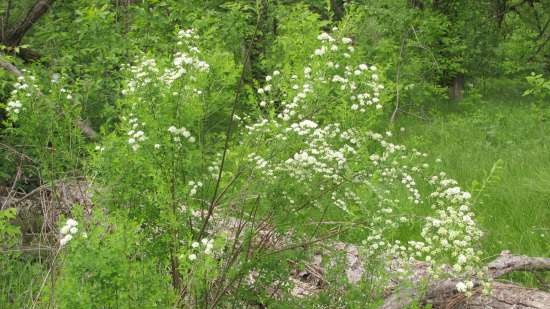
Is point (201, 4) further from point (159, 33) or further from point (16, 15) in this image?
point (16, 15)

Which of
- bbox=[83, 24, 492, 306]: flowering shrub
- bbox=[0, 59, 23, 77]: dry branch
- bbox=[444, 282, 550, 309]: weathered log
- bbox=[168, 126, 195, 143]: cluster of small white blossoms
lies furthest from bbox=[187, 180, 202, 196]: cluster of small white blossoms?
bbox=[0, 59, 23, 77]: dry branch

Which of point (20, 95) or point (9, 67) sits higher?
point (20, 95)

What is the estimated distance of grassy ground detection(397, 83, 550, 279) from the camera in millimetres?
5734

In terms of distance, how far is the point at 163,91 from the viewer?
347cm

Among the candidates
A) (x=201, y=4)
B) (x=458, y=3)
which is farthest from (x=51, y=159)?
(x=458, y=3)

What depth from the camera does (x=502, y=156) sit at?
325 inches

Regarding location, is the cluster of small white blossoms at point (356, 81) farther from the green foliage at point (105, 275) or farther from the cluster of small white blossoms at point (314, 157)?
the green foliage at point (105, 275)

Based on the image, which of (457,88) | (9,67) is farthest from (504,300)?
(457,88)

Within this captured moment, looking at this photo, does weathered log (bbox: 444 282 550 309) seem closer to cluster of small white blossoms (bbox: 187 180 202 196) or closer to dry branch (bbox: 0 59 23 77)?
cluster of small white blossoms (bbox: 187 180 202 196)

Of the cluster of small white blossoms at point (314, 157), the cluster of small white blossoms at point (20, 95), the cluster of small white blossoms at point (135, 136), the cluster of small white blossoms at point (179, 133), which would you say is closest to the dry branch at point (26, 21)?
the cluster of small white blossoms at point (20, 95)

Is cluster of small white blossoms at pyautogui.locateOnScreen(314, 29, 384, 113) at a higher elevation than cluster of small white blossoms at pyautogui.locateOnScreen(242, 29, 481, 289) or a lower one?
higher

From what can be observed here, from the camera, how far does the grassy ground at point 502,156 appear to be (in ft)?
18.8

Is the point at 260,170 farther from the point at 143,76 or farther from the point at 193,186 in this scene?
the point at 143,76

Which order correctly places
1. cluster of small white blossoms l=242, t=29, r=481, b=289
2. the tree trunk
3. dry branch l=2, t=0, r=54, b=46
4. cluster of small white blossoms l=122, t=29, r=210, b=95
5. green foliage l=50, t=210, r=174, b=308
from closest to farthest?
green foliage l=50, t=210, r=174, b=308 < cluster of small white blossoms l=242, t=29, r=481, b=289 < cluster of small white blossoms l=122, t=29, r=210, b=95 < dry branch l=2, t=0, r=54, b=46 < the tree trunk
